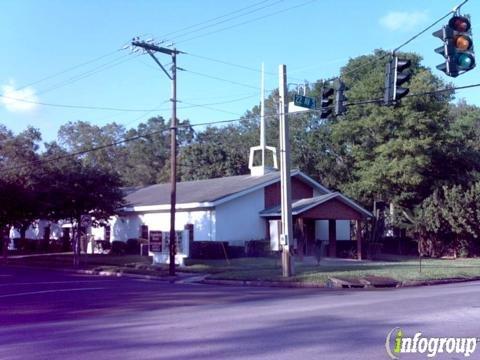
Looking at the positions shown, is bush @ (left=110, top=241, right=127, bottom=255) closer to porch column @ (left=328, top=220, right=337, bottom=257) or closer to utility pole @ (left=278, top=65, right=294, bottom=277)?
porch column @ (left=328, top=220, right=337, bottom=257)

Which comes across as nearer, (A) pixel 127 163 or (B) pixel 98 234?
(B) pixel 98 234

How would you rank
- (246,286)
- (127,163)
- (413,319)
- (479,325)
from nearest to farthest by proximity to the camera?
(479,325) → (413,319) → (246,286) → (127,163)

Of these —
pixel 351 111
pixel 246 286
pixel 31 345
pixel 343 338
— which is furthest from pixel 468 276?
pixel 351 111

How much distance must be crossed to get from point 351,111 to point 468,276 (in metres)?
24.2

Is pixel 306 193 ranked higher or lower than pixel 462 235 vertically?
higher

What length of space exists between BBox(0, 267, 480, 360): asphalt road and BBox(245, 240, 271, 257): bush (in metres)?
15.2

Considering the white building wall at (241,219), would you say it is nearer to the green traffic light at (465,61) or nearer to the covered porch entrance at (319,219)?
the covered porch entrance at (319,219)

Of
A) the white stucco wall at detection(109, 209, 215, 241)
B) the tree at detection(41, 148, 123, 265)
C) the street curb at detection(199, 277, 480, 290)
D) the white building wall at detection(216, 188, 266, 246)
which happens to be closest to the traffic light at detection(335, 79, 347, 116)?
the street curb at detection(199, 277, 480, 290)

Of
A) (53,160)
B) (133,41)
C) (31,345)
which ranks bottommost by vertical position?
(31,345)

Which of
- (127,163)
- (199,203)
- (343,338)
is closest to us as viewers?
(343,338)

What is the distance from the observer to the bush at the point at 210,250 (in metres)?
35.1

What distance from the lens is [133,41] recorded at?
2811cm

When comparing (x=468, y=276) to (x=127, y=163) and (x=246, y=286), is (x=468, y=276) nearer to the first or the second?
(x=246, y=286)

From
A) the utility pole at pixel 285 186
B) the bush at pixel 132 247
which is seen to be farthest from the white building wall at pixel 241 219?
the utility pole at pixel 285 186
